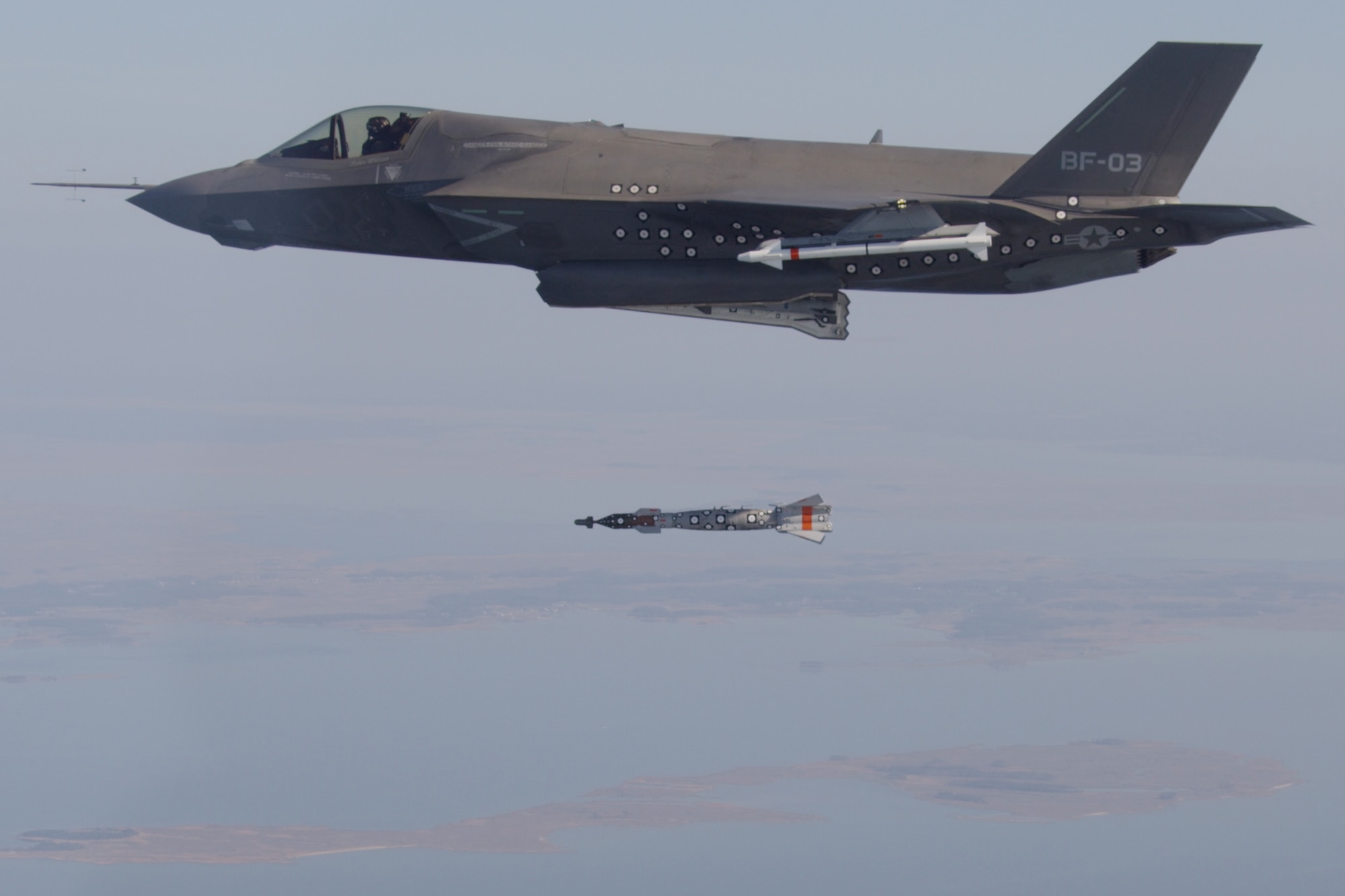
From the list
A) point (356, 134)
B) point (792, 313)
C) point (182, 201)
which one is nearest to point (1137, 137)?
point (792, 313)

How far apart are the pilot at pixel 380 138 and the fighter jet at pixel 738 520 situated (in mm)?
10600

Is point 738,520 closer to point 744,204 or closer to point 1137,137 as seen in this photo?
point 744,204

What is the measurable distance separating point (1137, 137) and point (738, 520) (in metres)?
16.9

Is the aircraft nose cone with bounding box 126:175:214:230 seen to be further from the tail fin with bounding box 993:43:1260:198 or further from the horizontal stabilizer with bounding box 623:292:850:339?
the tail fin with bounding box 993:43:1260:198

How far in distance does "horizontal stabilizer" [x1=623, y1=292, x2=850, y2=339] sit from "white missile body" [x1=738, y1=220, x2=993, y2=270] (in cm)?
175

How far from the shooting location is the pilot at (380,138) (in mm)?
37156

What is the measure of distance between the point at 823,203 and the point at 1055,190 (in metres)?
4.62

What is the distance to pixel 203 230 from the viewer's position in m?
38.7

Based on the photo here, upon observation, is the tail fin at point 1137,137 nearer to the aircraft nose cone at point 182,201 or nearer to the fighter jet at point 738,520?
the fighter jet at point 738,520

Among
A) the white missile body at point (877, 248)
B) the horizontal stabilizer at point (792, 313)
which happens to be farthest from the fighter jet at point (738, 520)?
the white missile body at point (877, 248)

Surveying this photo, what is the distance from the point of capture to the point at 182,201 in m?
38.4

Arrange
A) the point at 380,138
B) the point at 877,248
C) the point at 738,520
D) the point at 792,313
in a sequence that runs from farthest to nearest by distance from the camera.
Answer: the point at 738,520 → the point at 380,138 → the point at 792,313 → the point at 877,248

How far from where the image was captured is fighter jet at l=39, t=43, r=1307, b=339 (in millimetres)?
33812

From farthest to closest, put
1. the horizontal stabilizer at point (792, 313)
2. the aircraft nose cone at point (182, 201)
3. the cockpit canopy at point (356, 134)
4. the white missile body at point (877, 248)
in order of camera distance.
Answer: the aircraft nose cone at point (182, 201)
the cockpit canopy at point (356, 134)
the horizontal stabilizer at point (792, 313)
the white missile body at point (877, 248)
